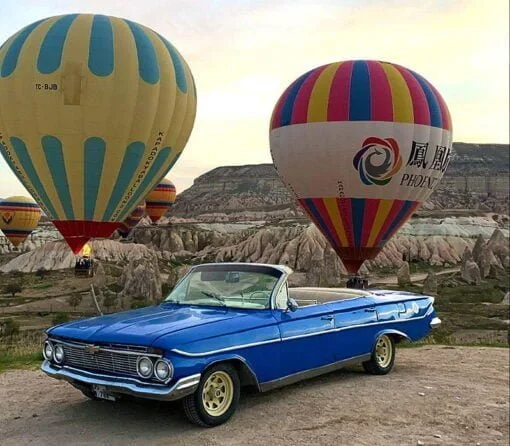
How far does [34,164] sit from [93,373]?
16.2 m

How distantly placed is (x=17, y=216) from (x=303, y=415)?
224 feet

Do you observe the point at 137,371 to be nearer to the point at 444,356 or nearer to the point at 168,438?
the point at 168,438

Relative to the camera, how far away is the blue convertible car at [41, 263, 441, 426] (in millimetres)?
6070

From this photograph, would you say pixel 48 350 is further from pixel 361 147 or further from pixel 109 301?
pixel 109 301

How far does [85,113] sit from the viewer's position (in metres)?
20.8

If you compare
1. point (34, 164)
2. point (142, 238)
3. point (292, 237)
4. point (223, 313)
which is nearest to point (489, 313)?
point (34, 164)

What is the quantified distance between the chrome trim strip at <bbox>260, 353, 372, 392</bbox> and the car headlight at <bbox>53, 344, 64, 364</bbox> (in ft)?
7.17

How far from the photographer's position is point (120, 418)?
6.60m

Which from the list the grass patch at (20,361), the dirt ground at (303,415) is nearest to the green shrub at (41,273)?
the grass patch at (20,361)

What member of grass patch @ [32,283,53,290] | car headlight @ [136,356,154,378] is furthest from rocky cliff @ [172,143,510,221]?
car headlight @ [136,356,154,378]

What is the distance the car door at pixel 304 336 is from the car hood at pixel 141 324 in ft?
1.87

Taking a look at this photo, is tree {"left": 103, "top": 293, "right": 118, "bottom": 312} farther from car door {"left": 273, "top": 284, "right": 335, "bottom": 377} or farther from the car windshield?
car door {"left": 273, "top": 284, "right": 335, "bottom": 377}

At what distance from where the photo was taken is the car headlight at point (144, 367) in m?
6.00

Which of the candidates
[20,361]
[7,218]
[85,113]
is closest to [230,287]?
[20,361]
